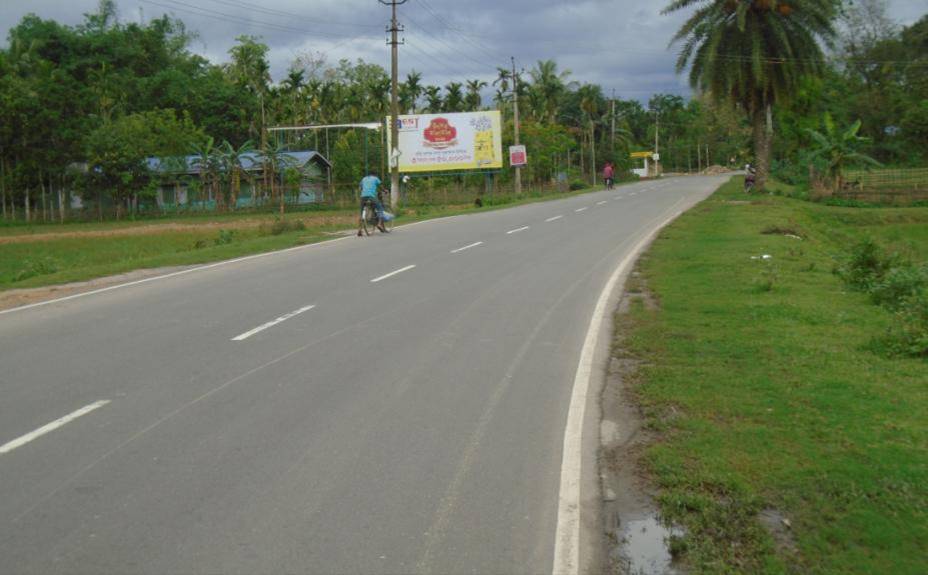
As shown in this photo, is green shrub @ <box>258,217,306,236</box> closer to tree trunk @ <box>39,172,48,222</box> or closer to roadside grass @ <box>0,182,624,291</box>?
roadside grass @ <box>0,182,624,291</box>

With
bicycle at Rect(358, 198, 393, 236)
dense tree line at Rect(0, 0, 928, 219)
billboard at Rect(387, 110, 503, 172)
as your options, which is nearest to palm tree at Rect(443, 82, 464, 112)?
dense tree line at Rect(0, 0, 928, 219)

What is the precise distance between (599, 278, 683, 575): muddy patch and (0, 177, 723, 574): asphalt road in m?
0.33

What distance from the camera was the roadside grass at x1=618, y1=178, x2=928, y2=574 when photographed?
466 cm

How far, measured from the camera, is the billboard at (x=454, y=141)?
177ft

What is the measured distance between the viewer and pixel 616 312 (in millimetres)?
11906

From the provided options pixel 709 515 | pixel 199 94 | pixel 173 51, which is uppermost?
pixel 173 51

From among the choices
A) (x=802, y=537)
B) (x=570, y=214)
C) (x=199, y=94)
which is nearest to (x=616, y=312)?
(x=802, y=537)

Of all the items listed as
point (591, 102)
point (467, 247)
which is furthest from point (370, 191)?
point (591, 102)

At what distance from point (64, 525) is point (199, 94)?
249 ft

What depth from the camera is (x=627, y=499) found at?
5508 millimetres

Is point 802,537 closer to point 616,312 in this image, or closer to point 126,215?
point 616,312

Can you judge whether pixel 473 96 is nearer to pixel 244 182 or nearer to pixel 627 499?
pixel 244 182

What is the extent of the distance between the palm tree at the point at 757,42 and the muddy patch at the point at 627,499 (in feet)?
99.0

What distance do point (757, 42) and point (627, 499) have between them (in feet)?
108
